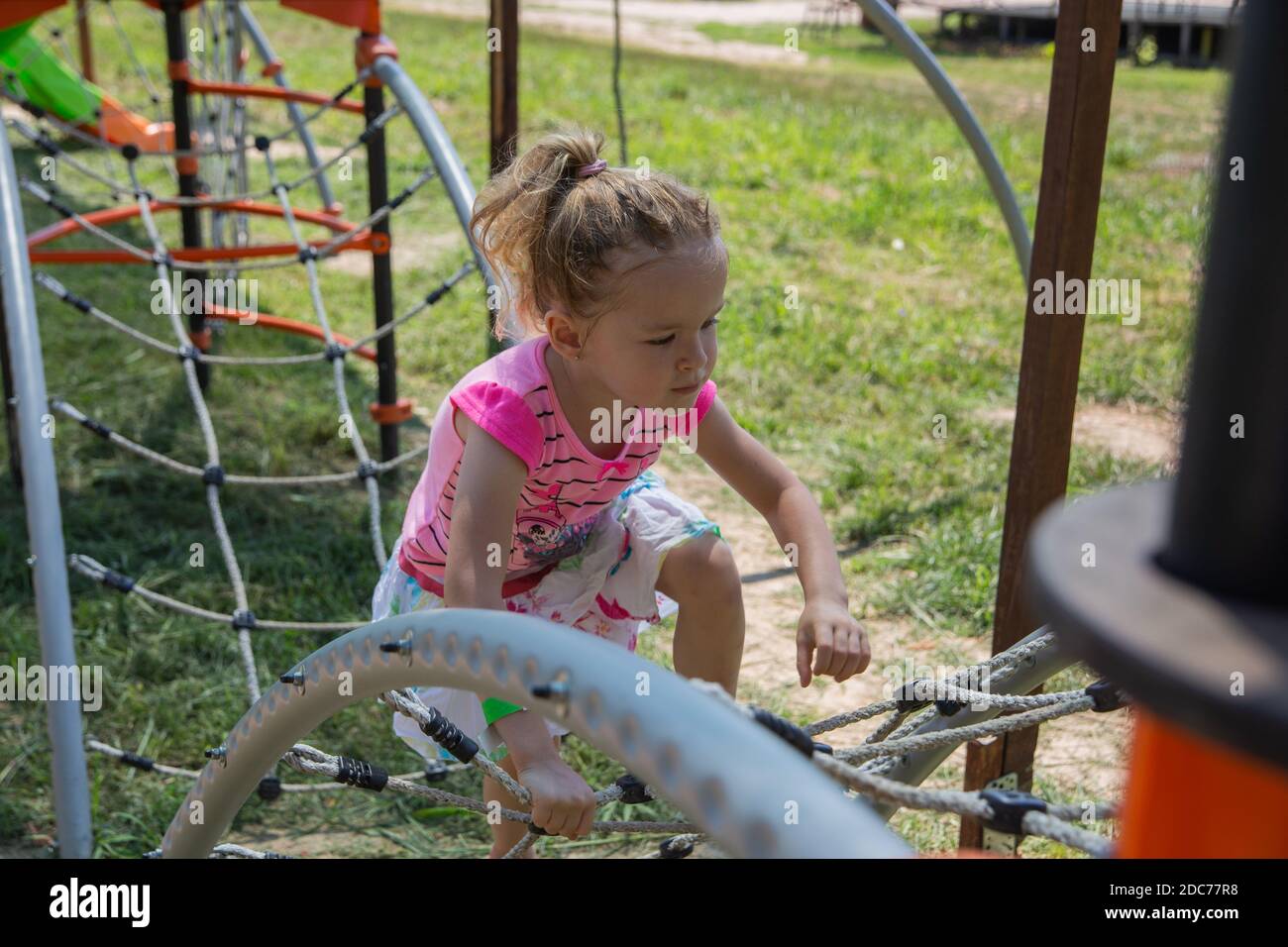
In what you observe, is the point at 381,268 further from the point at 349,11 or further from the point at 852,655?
the point at 852,655

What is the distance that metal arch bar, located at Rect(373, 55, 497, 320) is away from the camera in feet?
8.42

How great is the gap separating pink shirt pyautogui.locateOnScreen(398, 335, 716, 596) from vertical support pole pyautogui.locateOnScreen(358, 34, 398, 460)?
1.72 metres

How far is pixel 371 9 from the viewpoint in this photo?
3.31m

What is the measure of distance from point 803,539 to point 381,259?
2.15 m

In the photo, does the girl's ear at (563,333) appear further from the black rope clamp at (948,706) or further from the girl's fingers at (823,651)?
the black rope clamp at (948,706)

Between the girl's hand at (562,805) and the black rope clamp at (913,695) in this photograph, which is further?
the black rope clamp at (913,695)

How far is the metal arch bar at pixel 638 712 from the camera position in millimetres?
583

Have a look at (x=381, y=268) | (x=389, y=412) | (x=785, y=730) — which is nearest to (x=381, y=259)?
(x=381, y=268)

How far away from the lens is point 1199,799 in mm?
347

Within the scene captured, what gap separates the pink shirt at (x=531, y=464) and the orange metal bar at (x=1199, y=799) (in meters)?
1.21

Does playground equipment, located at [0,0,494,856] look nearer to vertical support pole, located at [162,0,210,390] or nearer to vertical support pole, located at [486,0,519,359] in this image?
vertical support pole, located at [162,0,210,390]

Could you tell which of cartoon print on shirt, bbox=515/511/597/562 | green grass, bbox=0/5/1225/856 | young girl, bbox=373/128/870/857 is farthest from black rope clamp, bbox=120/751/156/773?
cartoon print on shirt, bbox=515/511/597/562

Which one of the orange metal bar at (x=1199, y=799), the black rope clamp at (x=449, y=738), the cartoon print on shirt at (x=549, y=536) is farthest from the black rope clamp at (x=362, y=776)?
the orange metal bar at (x=1199, y=799)
